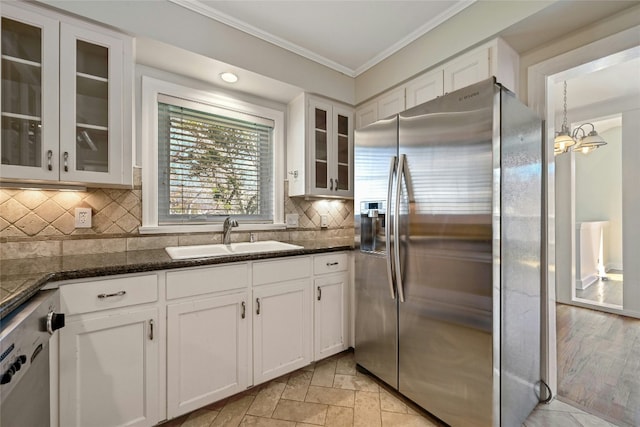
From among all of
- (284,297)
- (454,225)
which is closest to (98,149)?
(284,297)

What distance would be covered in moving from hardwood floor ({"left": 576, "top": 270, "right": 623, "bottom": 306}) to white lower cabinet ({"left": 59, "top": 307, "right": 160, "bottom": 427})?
15.8 feet

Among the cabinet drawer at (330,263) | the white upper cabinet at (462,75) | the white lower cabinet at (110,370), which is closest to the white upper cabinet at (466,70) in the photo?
the white upper cabinet at (462,75)

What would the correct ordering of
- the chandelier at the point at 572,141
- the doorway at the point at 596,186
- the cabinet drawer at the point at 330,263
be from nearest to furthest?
the cabinet drawer at the point at 330,263 < the chandelier at the point at 572,141 < the doorway at the point at 596,186

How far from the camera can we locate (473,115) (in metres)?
1.33

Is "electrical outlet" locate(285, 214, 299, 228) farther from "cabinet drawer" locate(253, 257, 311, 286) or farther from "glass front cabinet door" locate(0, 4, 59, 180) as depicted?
"glass front cabinet door" locate(0, 4, 59, 180)

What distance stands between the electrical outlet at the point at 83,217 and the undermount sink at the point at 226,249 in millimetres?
470

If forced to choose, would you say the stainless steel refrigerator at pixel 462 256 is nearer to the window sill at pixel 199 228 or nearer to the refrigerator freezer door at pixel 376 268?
the refrigerator freezer door at pixel 376 268

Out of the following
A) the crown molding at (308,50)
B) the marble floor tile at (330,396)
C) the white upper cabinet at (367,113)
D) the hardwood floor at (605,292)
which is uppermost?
the crown molding at (308,50)

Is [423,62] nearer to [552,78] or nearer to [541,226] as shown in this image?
[552,78]

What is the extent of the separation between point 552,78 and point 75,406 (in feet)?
10.3

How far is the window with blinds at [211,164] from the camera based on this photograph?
6.75 feet

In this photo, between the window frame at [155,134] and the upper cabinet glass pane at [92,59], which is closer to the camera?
the upper cabinet glass pane at [92,59]

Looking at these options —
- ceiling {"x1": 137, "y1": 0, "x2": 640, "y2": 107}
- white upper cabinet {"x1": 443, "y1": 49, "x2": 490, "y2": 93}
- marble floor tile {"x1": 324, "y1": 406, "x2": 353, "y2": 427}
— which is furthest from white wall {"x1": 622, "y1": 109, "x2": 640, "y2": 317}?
marble floor tile {"x1": 324, "y1": 406, "x2": 353, "y2": 427}

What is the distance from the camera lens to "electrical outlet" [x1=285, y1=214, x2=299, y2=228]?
2582mm
